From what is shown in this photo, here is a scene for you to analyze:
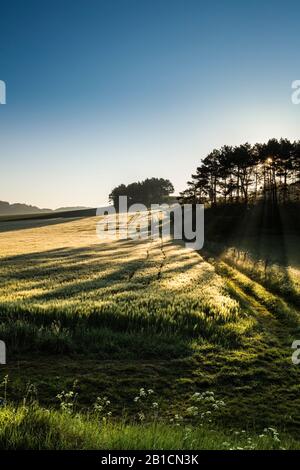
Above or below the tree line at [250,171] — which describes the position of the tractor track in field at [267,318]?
below

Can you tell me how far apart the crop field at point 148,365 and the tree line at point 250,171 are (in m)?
67.4

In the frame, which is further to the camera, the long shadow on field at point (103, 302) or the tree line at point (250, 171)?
the tree line at point (250, 171)

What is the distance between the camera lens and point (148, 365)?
39.7ft

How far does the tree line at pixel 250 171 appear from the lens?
85.2 m

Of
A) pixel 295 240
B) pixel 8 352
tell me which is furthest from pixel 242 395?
pixel 295 240

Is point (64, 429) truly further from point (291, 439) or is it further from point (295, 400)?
point (295, 400)

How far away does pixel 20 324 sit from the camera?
46.2 ft

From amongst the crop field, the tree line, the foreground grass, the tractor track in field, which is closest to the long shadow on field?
the crop field

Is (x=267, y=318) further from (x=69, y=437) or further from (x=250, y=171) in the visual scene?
(x=250, y=171)

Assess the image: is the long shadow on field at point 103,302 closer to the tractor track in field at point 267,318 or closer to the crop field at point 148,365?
the crop field at point 148,365

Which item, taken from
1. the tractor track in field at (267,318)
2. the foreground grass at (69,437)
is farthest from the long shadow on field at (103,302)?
the foreground grass at (69,437)

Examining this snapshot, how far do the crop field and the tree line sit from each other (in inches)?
2653
